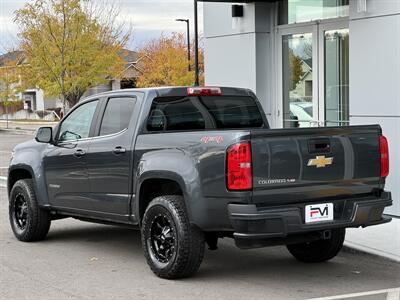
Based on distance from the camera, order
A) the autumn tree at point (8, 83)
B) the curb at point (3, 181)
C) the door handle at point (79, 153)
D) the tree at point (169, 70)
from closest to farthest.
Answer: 1. the door handle at point (79, 153)
2. the curb at point (3, 181)
3. the tree at point (169, 70)
4. the autumn tree at point (8, 83)

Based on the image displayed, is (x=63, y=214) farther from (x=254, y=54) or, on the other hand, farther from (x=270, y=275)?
(x=254, y=54)

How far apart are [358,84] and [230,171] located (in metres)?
5.05

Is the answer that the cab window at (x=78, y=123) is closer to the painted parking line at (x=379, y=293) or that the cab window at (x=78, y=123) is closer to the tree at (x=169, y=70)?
the painted parking line at (x=379, y=293)

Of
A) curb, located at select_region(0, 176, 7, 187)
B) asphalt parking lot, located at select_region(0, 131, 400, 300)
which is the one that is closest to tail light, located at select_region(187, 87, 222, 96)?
asphalt parking lot, located at select_region(0, 131, 400, 300)

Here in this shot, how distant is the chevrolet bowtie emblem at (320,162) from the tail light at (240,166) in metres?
0.63

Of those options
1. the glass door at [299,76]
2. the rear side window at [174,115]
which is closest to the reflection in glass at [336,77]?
the glass door at [299,76]

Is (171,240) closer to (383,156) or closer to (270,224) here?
(270,224)

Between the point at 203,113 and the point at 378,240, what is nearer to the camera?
the point at 203,113

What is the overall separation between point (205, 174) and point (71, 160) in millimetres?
2462

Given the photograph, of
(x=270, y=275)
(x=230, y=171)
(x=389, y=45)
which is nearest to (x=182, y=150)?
(x=230, y=171)

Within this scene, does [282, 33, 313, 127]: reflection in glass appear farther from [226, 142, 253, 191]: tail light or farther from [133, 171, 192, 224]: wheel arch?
[226, 142, 253, 191]: tail light

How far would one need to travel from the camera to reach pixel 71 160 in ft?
27.8

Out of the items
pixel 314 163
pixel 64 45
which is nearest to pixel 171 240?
pixel 314 163

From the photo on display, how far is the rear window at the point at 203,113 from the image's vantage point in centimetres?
774
